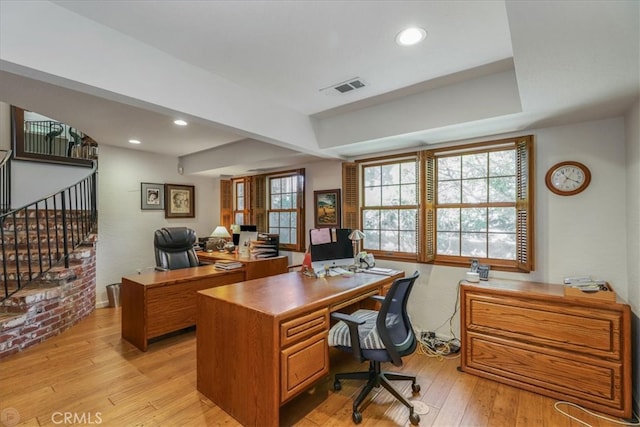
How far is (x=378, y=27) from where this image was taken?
70.4 inches

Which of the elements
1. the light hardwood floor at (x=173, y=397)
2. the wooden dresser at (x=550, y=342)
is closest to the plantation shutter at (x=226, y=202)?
the light hardwood floor at (x=173, y=397)

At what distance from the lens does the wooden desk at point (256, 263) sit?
13.1ft

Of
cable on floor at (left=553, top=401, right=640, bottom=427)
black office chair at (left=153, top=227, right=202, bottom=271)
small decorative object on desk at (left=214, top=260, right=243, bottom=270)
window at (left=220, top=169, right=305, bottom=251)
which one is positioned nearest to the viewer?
cable on floor at (left=553, top=401, right=640, bottom=427)

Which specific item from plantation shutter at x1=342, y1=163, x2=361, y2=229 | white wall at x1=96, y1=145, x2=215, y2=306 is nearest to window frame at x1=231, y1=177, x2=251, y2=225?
white wall at x1=96, y1=145, x2=215, y2=306

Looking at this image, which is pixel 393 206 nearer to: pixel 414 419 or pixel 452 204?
pixel 452 204

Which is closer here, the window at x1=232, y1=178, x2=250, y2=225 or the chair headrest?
the chair headrest

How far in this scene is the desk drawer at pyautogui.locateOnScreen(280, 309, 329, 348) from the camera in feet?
5.99

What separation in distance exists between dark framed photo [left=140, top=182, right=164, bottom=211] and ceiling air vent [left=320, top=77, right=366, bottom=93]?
3.84 meters

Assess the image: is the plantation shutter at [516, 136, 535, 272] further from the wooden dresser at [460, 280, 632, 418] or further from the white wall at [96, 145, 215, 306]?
the white wall at [96, 145, 215, 306]

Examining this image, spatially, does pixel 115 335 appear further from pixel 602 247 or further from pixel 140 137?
pixel 602 247

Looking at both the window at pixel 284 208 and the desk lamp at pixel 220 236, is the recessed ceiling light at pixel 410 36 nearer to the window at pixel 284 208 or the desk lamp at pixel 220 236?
the window at pixel 284 208

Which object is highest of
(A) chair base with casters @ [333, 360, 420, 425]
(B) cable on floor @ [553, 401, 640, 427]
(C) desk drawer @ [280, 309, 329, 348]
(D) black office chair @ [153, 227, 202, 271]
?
(D) black office chair @ [153, 227, 202, 271]

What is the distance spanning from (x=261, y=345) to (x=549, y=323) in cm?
218

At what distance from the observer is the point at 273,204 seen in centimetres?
520
